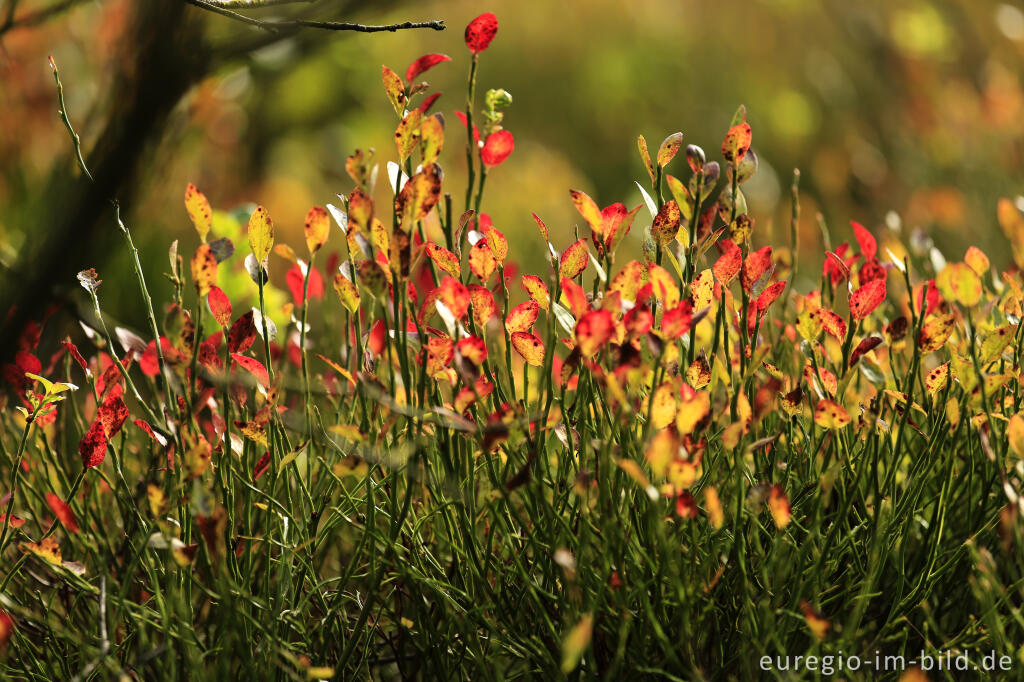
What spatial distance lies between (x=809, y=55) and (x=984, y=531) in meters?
5.99

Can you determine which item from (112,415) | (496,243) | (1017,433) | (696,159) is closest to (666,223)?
(696,159)

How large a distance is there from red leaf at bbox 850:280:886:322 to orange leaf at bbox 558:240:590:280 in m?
0.29

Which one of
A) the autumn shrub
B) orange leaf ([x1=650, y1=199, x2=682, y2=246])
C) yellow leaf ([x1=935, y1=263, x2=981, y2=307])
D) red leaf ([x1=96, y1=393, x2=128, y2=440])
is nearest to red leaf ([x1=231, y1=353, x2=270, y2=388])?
the autumn shrub

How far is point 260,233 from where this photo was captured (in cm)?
91

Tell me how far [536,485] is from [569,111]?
5.31m

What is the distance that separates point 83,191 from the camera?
2.04ft

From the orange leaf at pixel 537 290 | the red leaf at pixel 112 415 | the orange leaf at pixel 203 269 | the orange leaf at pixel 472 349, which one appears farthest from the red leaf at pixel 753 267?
the red leaf at pixel 112 415

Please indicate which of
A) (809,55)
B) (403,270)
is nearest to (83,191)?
(403,270)

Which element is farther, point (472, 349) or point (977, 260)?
point (977, 260)

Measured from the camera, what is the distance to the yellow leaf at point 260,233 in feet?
2.98

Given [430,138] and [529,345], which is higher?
[430,138]

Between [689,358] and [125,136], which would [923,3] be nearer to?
[689,358]

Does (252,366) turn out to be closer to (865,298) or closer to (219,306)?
(219,306)

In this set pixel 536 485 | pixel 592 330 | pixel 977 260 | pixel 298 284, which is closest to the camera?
pixel 592 330
